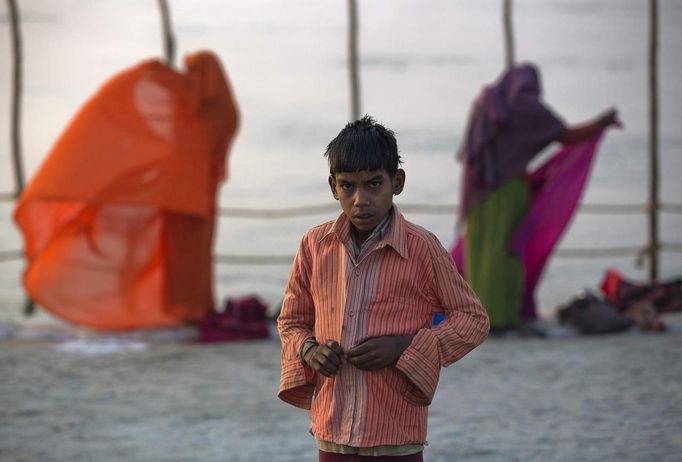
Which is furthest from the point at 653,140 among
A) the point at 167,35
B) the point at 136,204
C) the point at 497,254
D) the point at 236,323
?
the point at 136,204

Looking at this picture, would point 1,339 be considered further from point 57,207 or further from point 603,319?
point 603,319

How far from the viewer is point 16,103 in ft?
26.8

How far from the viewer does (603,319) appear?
22.7ft

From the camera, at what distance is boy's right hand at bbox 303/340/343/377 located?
7.94 feet

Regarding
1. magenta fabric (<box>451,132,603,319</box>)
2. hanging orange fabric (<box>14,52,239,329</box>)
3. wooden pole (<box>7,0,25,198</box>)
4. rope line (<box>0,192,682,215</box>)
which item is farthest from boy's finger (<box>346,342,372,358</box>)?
wooden pole (<box>7,0,25,198</box>)

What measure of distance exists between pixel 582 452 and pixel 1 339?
3.82m

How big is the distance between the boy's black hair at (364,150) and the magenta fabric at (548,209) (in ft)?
15.0

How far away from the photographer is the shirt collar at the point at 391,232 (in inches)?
98.0

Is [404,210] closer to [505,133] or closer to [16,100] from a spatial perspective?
[505,133]

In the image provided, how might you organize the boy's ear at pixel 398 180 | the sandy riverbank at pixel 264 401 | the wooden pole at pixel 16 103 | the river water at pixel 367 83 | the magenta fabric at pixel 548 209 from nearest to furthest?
the boy's ear at pixel 398 180 < the sandy riverbank at pixel 264 401 < the magenta fabric at pixel 548 209 < the wooden pole at pixel 16 103 < the river water at pixel 367 83

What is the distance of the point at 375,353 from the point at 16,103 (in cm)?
623

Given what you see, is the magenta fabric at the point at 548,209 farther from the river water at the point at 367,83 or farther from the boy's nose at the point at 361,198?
the boy's nose at the point at 361,198

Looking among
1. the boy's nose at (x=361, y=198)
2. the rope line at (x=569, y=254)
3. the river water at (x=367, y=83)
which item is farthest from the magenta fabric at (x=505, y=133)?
the boy's nose at (x=361, y=198)

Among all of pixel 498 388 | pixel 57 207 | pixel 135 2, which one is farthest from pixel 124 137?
pixel 498 388
